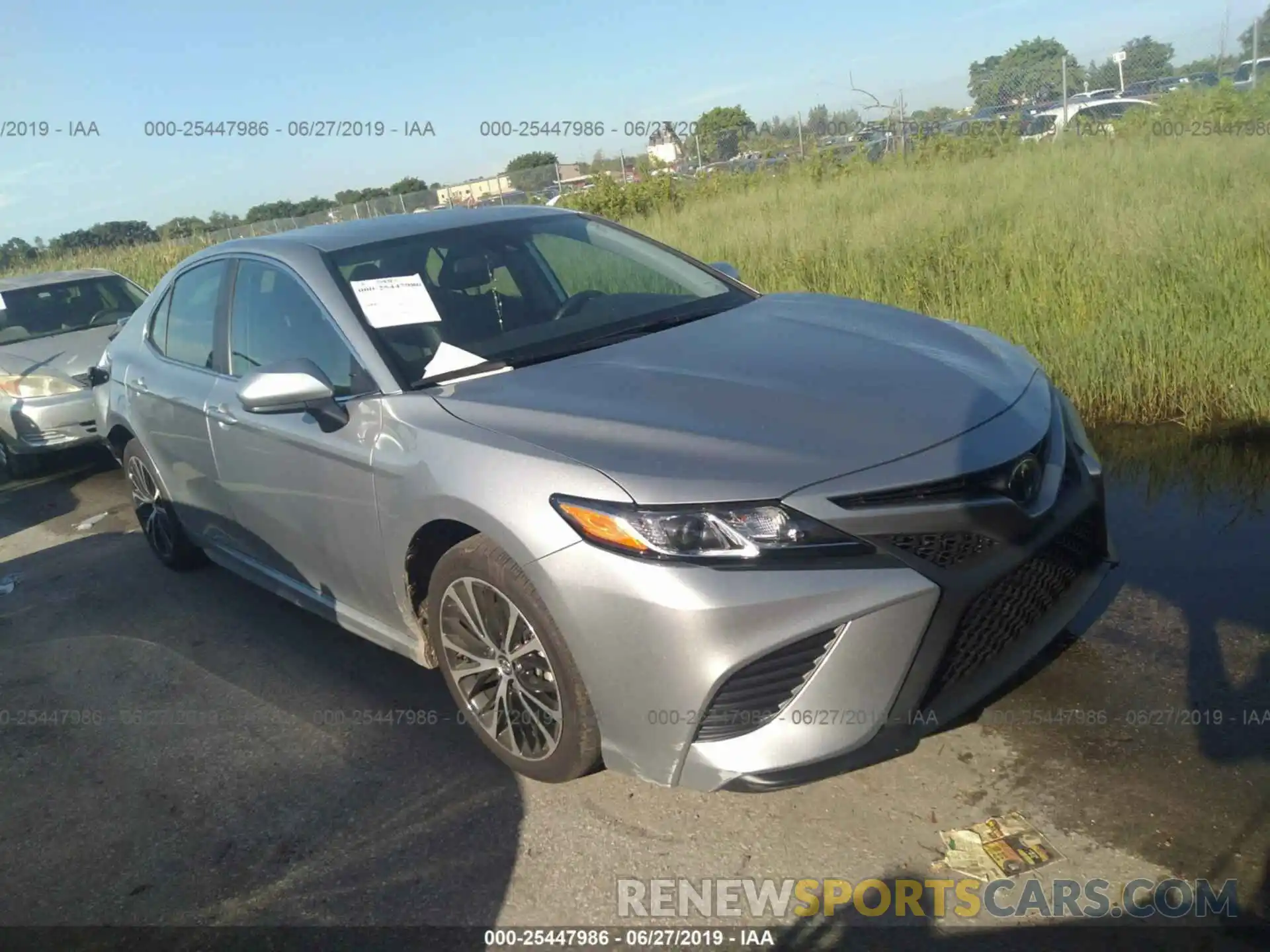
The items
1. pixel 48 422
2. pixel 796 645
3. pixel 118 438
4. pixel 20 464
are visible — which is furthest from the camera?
pixel 20 464

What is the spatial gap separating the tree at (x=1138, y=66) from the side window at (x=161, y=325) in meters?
14.7

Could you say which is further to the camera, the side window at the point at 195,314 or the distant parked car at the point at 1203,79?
the distant parked car at the point at 1203,79

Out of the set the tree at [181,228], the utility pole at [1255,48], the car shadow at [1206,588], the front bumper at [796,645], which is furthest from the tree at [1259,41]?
the tree at [181,228]

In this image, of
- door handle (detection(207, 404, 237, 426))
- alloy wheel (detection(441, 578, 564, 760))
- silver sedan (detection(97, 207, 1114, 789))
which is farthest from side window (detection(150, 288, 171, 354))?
alloy wheel (detection(441, 578, 564, 760))

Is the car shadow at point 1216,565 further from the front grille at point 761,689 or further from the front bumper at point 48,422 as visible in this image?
the front bumper at point 48,422

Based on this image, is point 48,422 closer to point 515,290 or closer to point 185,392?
point 185,392

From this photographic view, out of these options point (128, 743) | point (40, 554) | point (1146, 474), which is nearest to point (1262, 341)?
point (1146, 474)

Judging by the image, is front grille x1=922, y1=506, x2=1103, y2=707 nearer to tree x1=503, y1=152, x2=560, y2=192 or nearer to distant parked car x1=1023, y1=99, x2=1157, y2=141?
distant parked car x1=1023, y1=99, x2=1157, y2=141

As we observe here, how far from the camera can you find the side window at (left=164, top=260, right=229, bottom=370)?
15.4 feet

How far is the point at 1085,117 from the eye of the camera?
1487 cm

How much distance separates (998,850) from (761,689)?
0.74m

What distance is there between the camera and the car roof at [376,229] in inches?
165

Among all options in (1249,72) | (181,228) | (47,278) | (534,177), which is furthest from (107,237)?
(1249,72)

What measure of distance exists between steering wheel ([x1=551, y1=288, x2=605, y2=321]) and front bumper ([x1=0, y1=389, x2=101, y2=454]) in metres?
5.32
